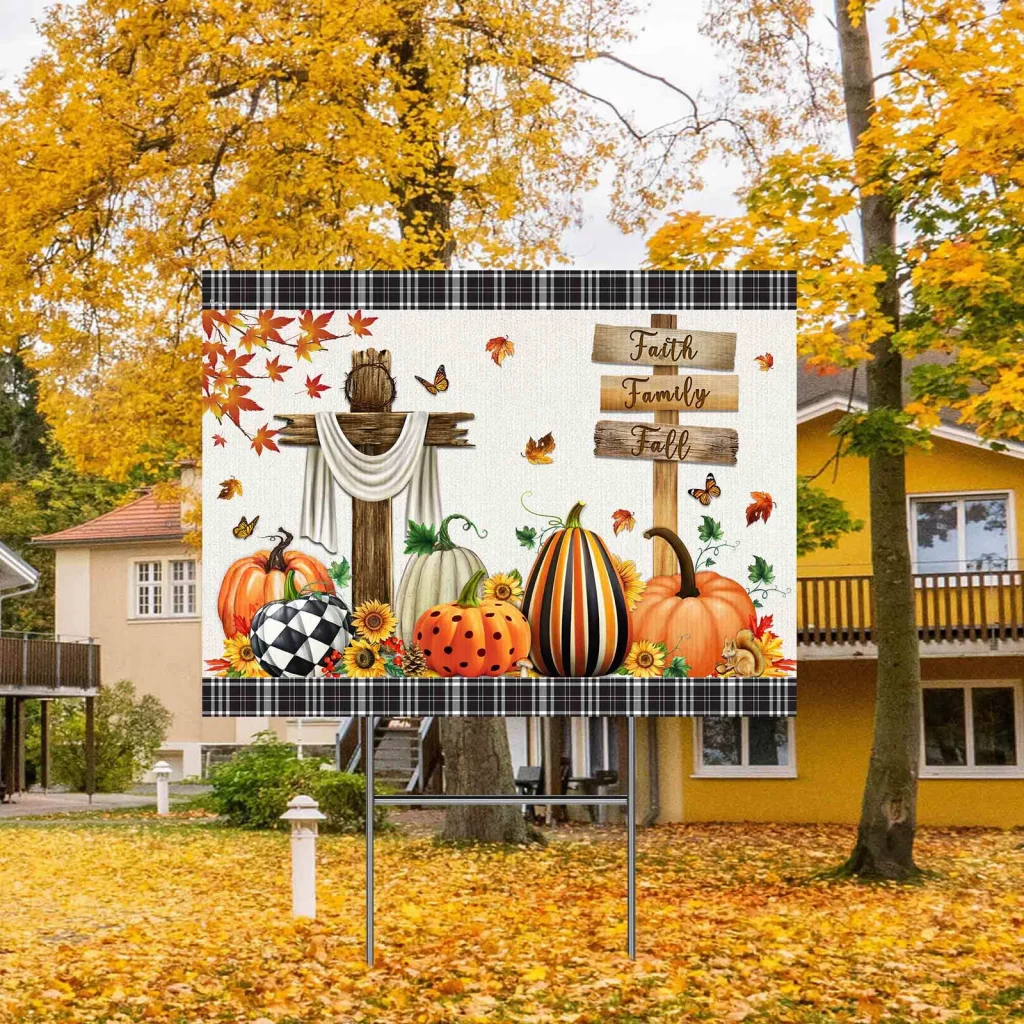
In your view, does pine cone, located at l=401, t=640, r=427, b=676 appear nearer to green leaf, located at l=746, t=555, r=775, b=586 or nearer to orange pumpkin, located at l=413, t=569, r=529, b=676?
orange pumpkin, located at l=413, t=569, r=529, b=676

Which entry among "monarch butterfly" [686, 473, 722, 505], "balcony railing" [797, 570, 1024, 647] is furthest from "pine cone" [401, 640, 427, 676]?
"balcony railing" [797, 570, 1024, 647]

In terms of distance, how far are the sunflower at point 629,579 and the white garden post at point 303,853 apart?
154 inches

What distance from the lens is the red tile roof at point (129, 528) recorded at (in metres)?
38.3

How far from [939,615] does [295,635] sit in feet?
49.8

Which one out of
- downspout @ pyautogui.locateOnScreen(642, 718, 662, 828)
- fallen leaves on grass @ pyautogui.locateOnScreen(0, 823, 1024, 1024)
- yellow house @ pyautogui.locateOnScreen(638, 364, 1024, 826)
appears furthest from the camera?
downspout @ pyautogui.locateOnScreen(642, 718, 662, 828)

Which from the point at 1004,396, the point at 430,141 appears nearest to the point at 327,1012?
the point at 1004,396

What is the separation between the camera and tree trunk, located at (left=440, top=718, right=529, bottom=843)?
18047mm

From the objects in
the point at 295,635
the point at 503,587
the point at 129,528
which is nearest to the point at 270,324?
the point at 295,635

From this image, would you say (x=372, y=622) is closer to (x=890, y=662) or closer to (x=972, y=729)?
(x=890, y=662)

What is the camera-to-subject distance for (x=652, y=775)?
919 inches

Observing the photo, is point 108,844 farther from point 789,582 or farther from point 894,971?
point 789,582

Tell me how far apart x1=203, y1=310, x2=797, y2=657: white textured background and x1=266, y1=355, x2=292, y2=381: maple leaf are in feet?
0.12

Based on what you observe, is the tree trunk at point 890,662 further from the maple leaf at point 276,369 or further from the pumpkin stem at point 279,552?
the pumpkin stem at point 279,552

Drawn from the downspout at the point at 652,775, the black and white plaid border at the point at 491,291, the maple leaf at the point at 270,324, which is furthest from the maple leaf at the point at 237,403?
the downspout at the point at 652,775
